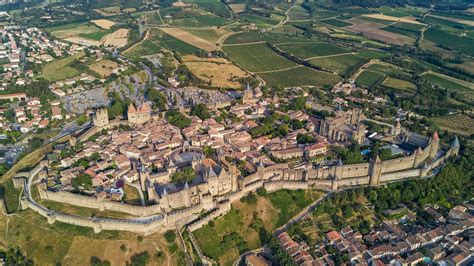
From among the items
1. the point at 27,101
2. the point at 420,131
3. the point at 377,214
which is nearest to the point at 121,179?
the point at 377,214

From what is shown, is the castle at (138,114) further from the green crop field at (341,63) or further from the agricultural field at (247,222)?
the green crop field at (341,63)

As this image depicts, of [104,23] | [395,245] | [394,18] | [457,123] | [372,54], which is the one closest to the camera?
[395,245]

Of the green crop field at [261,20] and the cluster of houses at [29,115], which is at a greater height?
the cluster of houses at [29,115]

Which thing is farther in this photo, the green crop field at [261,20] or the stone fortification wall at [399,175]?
the green crop field at [261,20]

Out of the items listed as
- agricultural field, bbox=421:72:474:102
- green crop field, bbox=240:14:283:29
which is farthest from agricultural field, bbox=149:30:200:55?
agricultural field, bbox=421:72:474:102

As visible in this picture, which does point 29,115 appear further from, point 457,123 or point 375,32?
point 375,32

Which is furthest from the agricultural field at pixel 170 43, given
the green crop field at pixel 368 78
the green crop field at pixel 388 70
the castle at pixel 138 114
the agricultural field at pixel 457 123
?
the agricultural field at pixel 457 123

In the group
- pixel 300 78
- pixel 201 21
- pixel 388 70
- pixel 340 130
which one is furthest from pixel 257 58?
pixel 340 130
